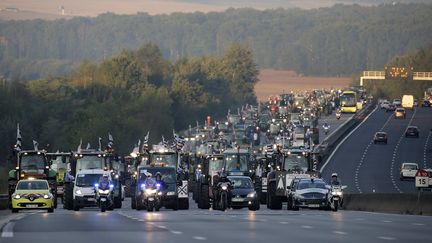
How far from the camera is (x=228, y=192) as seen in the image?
2307 inches

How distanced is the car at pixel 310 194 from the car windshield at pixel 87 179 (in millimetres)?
9028

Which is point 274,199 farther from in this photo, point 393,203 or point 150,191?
point 150,191

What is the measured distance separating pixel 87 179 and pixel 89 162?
583 cm

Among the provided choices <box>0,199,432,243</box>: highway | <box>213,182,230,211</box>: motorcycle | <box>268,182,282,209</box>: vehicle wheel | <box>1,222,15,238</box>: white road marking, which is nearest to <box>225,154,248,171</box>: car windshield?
<box>268,182,282,209</box>: vehicle wheel

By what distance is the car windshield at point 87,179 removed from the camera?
198ft

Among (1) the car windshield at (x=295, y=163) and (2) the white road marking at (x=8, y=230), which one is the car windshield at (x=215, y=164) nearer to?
(1) the car windshield at (x=295, y=163)

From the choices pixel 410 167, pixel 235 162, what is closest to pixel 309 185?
pixel 235 162

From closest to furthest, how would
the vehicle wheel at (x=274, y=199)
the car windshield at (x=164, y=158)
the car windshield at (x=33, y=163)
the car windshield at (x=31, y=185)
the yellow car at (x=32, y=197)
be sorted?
the yellow car at (x=32, y=197)
the car windshield at (x=31, y=185)
the vehicle wheel at (x=274, y=199)
the car windshield at (x=164, y=158)
the car windshield at (x=33, y=163)

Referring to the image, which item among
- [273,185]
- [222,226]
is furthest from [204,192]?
[222,226]

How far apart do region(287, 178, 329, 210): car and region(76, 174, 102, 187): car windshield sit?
355 inches

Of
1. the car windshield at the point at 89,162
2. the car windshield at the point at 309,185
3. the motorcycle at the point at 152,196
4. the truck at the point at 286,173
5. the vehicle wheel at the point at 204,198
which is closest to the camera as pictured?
the motorcycle at the point at 152,196

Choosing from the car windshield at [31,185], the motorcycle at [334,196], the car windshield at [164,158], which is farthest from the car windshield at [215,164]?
the car windshield at [31,185]

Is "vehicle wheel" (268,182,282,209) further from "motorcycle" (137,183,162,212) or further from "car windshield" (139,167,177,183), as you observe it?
"motorcycle" (137,183,162,212)

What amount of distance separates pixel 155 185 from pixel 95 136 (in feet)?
474
